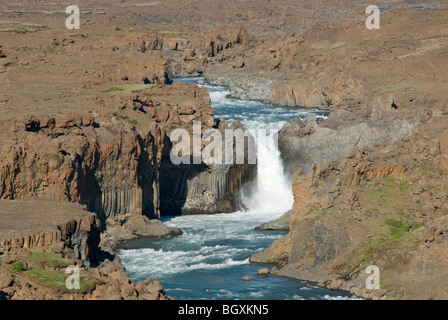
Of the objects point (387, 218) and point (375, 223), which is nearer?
point (375, 223)

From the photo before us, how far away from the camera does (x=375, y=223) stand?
240ft

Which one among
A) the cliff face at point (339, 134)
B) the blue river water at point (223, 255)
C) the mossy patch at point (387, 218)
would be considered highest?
the cliff face at point (339, 134)

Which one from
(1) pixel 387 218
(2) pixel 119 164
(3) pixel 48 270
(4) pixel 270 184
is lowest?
(3) pixel 48 270

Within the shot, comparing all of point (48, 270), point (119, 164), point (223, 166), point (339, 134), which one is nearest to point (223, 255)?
point (119, 164)

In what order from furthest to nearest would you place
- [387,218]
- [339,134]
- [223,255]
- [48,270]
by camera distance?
[339,134]
[223,255]
[387,218]
[48,270]

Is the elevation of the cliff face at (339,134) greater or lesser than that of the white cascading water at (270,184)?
greater

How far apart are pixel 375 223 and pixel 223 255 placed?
11.0 metres

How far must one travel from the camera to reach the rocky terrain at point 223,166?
219 feet

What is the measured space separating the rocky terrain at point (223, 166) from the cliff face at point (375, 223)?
89mm

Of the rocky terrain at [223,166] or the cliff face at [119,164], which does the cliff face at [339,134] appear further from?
the cliff face at [119,164]

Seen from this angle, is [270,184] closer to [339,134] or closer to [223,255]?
[339,134]

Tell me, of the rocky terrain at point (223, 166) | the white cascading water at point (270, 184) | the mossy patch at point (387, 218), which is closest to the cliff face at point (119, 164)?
the rocky terrain at point (223, 166)

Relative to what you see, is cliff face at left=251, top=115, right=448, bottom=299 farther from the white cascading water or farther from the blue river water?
the white cascading water

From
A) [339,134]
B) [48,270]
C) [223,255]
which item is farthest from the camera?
[339,134]
